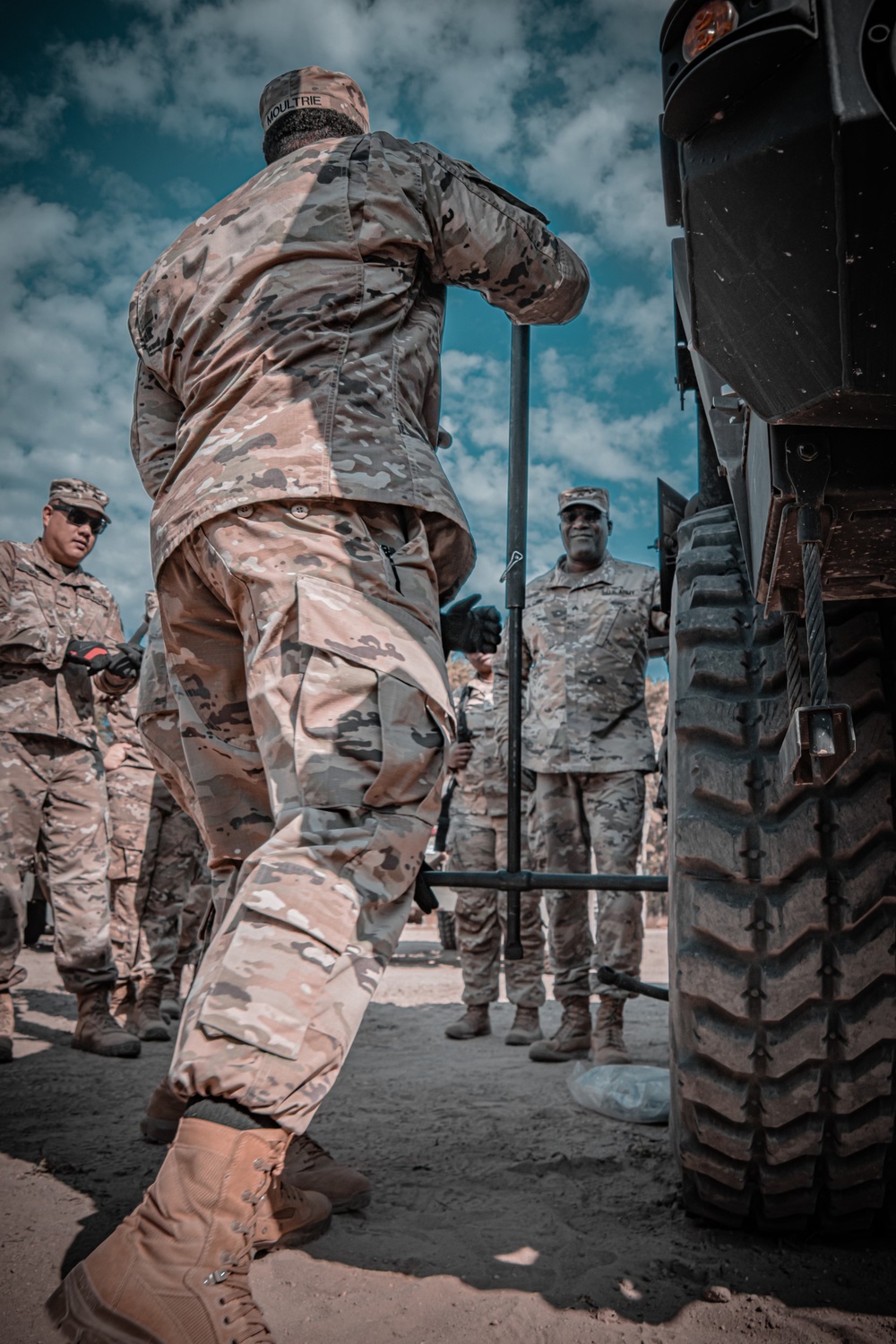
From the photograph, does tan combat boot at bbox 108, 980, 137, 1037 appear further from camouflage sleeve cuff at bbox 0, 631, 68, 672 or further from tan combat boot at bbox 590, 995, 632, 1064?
tan combat boot at bbox 590, 995, 632, 1064

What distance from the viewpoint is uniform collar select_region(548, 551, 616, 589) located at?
4926mm

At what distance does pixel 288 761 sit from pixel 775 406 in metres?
0.88

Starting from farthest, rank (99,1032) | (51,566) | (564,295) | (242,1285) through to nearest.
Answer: (51,566) → (99,1032) → (564,295) → (242,1285)

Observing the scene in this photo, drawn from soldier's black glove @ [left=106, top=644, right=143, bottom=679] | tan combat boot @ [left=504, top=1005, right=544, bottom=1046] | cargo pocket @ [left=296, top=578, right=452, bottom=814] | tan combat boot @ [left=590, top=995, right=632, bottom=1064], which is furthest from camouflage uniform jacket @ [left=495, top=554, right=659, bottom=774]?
cargo pocket @ [left=296, top=578, right=452, bottom=814]

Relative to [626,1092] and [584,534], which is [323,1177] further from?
[584,534]

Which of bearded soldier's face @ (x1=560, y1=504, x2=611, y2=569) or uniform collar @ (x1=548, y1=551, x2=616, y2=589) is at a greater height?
bearded soldier's face @ (x1=560, y1=504, x2=611, y2=569)

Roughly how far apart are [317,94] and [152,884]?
4040mm

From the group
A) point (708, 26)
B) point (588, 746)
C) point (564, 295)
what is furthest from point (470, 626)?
point (588, 746)

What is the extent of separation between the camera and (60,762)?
438cm

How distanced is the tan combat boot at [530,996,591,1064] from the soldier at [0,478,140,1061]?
1.75m

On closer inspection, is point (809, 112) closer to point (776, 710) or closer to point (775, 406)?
point (775, 406)

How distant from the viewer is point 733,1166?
5.33 ft

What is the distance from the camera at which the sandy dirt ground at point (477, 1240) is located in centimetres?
141

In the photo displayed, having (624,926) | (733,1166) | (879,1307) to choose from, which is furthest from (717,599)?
(624,926)
